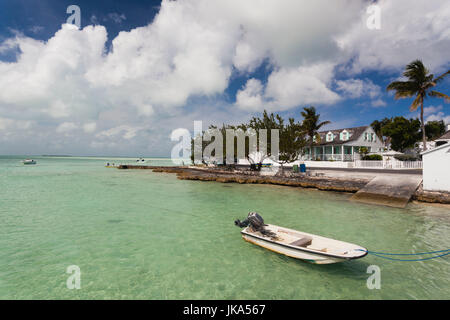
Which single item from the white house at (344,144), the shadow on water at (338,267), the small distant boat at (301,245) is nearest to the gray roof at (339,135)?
the white house at (344,144)

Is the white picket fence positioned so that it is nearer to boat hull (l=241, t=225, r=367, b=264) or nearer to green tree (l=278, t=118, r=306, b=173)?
green tree (l=278, t=118, r=306, b=173)

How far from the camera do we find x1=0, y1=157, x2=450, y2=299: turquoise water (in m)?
6.07

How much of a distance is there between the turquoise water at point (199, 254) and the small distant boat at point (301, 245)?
0.61 metres

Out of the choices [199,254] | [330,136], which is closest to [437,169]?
[199,254]

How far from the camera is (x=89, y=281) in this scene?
6527mm

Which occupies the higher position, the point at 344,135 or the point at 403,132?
the point at 403,132

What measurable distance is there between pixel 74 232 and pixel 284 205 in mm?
14703

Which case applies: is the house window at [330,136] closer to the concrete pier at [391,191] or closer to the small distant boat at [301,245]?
the concrete pier at [391,191]

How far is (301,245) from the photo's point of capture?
23.5 ft

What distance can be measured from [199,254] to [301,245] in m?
4.22

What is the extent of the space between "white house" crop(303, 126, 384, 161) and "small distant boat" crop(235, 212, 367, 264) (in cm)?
3859

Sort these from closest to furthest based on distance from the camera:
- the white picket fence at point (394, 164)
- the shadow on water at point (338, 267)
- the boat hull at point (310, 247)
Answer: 1. the boat hull at point (310, 247)
2. the shadow on water at point (338, 267)
3. the white picket fence at point (394, 164)

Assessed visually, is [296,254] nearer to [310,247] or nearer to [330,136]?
A: [310,247]

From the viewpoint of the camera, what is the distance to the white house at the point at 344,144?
40.5m
